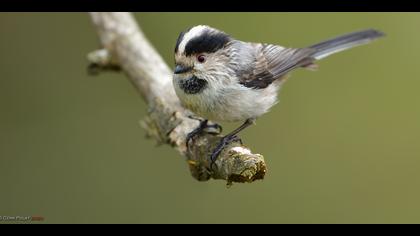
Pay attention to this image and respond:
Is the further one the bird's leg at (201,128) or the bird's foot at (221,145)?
the bird's leg at (201,128)

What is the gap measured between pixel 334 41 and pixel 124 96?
8.17ft

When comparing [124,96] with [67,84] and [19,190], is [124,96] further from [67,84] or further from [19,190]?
[19,190]

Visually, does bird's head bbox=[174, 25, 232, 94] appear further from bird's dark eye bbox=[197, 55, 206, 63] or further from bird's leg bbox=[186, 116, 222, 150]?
bird's leg bbox=[186, 116, 222, 150]

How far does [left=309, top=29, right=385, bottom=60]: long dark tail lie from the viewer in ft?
15.9

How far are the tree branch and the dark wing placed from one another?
484 mm

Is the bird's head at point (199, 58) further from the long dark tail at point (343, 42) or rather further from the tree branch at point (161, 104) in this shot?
the long dark tail at point (343, 42)

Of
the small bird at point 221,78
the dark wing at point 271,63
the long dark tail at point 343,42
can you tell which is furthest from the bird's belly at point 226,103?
the long dark tail at point 343,42

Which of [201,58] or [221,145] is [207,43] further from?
[221,145]

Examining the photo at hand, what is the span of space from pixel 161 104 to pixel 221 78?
1.68 ft

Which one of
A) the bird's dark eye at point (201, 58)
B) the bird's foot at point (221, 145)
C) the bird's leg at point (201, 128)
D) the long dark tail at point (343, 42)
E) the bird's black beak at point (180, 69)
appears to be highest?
the long dark tail at point (343, 42)

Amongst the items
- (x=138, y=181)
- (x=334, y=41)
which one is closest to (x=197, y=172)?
(x=334, y=41)

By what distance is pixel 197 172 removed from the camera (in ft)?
13.1

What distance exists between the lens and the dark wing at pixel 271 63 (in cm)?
437

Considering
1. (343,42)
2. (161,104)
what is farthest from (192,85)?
(343,42)
